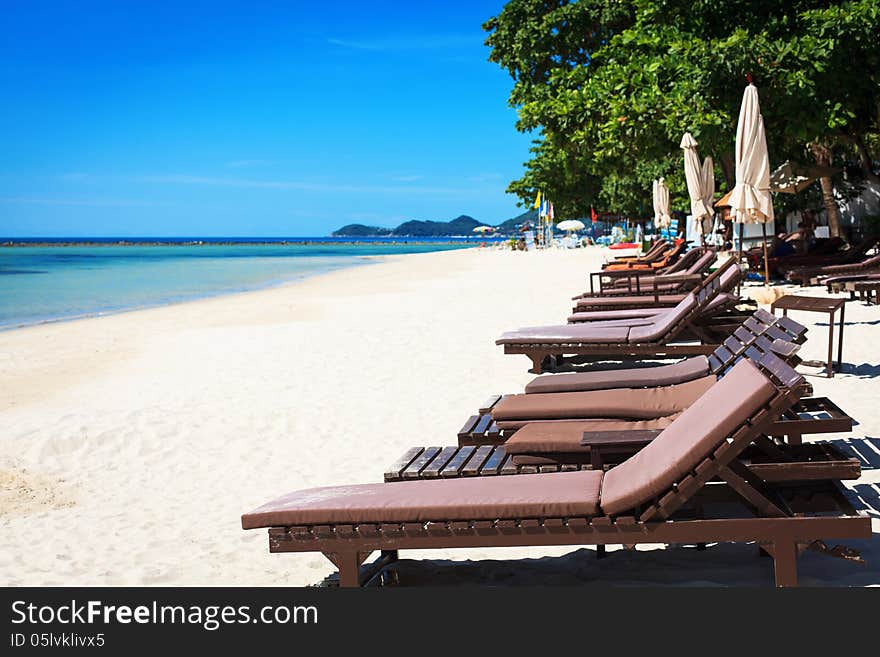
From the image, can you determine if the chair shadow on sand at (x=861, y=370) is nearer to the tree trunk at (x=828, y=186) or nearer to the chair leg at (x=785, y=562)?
the chair leg at (x=785, y=562)

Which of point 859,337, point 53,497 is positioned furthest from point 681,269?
point 53,497

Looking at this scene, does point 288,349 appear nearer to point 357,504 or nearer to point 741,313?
point 741,313

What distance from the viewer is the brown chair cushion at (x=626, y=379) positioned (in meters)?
5.35

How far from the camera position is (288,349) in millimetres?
11711

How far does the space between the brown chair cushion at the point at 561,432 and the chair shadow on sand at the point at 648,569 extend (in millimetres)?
538

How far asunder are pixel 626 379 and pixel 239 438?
320 centimetres

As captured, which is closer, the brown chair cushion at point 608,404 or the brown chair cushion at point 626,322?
the brown chair cushion at point 608,404

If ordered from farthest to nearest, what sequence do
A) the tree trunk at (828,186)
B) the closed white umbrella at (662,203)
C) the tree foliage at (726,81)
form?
the closed white umbrella at (662,203), the tree trunk at (828,186), the tree foliage at (726,81)

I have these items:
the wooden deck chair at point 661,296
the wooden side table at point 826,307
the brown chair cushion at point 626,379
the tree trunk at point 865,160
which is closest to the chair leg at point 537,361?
the wooden deck chair at point 661,296

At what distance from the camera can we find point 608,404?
15.7 ft

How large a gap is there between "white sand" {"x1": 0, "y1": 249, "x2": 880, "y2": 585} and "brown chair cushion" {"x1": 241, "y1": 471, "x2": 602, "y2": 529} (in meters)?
0.64

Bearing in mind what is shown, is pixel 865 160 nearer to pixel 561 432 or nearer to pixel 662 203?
pixel 662 203

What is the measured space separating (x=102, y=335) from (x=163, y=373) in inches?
252

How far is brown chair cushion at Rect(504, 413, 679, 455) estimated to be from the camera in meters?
4.20
